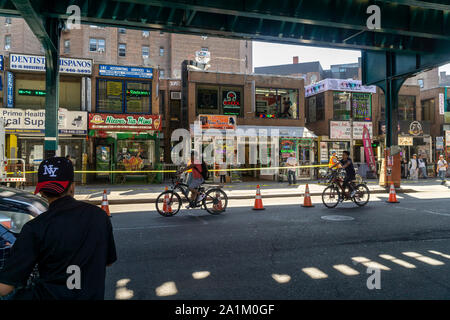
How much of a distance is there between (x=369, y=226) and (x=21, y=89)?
21499 millimetres

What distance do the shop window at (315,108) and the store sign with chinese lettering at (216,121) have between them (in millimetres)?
9291

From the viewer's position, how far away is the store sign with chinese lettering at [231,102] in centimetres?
2489

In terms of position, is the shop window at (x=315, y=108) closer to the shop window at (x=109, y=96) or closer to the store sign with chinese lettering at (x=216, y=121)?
the store sign with chinese lettering at (x=216, y=121)

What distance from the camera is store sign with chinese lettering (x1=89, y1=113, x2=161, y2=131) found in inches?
830

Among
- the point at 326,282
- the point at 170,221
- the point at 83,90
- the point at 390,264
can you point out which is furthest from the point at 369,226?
the point at 83,90

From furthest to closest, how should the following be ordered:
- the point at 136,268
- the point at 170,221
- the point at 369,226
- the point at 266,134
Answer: the point at 266,134
the point at 170,221
the point at 369,226
the point at 136,268

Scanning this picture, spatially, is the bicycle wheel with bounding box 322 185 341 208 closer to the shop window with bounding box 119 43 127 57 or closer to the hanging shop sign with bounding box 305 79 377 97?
the hanging shop sign with bounding box 305 79 377 97

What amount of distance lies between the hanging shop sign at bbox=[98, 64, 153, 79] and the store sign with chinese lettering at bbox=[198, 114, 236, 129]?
4.67 metres

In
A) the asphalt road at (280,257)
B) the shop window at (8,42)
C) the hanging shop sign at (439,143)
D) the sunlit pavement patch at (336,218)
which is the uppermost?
the shop window at (8,42)

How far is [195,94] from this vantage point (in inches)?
955

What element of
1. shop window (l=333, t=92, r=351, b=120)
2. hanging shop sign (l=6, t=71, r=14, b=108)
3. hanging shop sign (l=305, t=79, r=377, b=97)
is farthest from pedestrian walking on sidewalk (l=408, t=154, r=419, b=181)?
hanging shop sign (l=6, t=71, r=14, b=108)

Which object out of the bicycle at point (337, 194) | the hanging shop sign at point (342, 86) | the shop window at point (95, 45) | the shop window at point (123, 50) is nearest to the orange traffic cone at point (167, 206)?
the bicycle at point (337, 194)

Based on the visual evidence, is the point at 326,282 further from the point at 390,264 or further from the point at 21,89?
the point at 21,89

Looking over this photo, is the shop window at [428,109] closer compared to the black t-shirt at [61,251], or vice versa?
the black t-shirt at [61,251]
